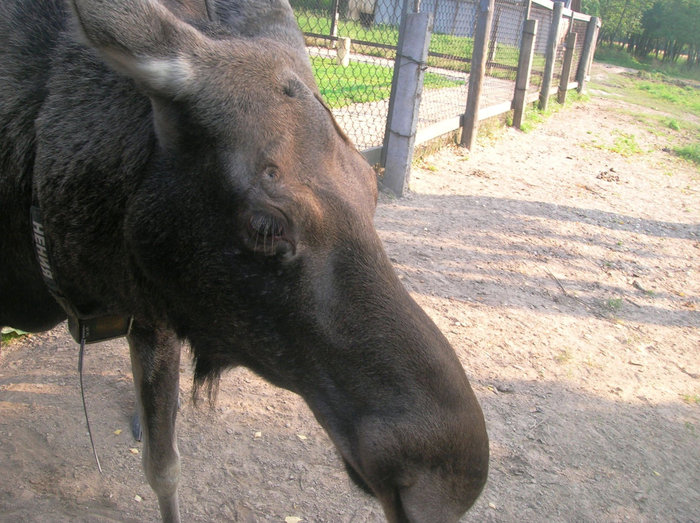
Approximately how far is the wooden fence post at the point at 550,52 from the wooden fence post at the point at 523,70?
1.91 meters

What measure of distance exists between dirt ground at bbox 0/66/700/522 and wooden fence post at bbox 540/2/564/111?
7968 millimetres

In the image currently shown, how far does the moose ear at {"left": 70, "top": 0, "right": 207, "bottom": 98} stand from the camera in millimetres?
1688

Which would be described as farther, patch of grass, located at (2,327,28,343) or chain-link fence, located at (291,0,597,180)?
chain-link fence, located at (291,0,597,180)

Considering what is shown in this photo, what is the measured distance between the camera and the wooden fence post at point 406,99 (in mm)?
6961

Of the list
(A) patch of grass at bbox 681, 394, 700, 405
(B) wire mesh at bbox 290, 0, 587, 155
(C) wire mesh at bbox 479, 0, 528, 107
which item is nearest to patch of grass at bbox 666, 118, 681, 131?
(B) wire mesh at bbox 290, 0, 587, 155

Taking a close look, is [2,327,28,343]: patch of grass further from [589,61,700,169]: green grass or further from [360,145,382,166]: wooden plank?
[589,61,700,169]: green grass

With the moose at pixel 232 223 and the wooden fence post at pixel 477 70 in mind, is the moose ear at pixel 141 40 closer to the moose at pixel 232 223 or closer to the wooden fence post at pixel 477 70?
the moose at pixel 232 223

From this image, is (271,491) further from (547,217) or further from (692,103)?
(692,103)

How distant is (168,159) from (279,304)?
0.59 m

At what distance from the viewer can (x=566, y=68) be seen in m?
17.2

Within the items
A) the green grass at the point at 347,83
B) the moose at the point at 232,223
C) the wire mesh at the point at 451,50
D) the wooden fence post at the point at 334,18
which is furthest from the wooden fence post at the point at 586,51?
the moose at the point at 232,223

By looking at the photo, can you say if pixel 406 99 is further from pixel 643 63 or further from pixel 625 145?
pixel 643 63

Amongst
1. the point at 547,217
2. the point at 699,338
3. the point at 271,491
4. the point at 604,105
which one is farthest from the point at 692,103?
the point at 271,491

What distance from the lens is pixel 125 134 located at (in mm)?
2090
